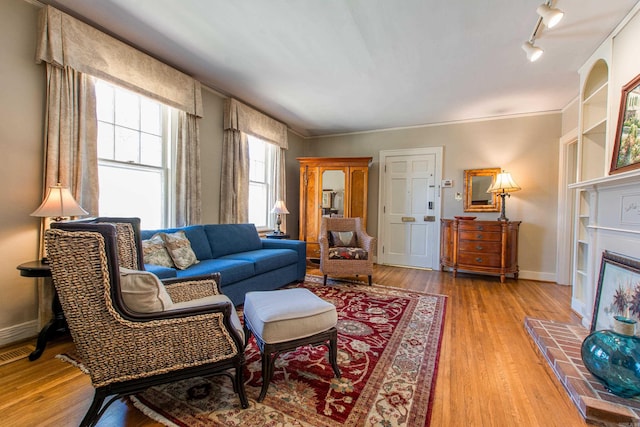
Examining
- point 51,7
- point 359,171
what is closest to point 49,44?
point 51,7

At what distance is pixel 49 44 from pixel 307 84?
7.49 feet

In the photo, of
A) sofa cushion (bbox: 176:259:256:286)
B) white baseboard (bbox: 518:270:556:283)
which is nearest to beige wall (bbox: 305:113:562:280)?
white baseboard (bbox: 518:270:556:283)

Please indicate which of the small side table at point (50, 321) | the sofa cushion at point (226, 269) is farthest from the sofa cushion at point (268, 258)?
the small side table at point (50, 321)

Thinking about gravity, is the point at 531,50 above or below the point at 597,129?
above

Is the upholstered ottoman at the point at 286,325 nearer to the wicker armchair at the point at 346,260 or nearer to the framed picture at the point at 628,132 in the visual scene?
the wicker armchair at the point at 346,260

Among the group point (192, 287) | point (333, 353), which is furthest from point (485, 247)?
point (192, 287)

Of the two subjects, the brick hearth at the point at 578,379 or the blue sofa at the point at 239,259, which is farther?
the blue sofa at the point at 239,259

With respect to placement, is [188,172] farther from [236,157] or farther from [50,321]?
[50,321]

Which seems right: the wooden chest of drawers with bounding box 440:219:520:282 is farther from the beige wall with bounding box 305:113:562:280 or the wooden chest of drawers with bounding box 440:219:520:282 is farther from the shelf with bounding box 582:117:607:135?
the shelf with bounding box 582:117:607:135

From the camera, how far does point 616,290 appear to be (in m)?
1.87

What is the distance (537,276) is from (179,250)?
189 inches

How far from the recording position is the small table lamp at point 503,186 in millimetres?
3795

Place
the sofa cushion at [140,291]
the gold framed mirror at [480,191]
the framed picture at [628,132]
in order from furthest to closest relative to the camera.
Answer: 1. the gold framed mirror at [480,191]
2. the framed picture at [628,132]
3. the sofa cushion at [140,291]

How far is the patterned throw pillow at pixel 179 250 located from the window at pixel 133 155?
0.60m
